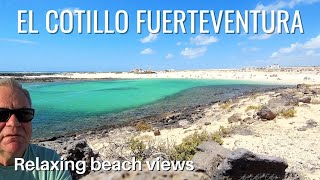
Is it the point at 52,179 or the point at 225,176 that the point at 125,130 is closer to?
the point at 225,176

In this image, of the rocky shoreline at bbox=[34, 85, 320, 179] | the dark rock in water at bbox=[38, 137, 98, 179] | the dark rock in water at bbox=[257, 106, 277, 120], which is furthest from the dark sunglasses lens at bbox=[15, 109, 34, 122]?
the dark rock in water at bbox=[257, 106, 277, 120]


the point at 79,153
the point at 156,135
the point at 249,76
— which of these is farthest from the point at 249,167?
the point at 249,76

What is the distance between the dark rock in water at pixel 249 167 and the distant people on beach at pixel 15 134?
13.4 feet

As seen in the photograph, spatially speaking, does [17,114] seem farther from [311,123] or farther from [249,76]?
[249,76]

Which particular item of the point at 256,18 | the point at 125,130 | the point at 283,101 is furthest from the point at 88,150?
the point at 283,101

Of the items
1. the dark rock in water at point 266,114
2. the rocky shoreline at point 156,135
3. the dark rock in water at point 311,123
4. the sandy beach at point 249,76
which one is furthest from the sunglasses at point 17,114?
the sandy beach at point 249,76

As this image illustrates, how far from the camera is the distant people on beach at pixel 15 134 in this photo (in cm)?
221

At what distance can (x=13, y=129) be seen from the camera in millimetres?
2229

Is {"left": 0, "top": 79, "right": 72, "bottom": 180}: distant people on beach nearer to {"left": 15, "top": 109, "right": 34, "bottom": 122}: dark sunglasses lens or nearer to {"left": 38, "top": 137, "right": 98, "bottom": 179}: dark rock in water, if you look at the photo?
{"left": 15, "top": 109, "right": 34, "bottom": 122}: dark sunglasses lens

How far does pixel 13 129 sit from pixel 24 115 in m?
0.10

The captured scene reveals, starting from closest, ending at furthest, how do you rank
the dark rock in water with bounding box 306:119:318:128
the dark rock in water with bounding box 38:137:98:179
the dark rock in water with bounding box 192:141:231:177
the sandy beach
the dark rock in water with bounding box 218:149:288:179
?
the dark rock in water with bounding box 218:149:288:179
the dark rock in water with bounding box 38:137:98:179
the dark rock in water with bounding box 192:141:231:177
the dark rock in water with bounding box 306:119:318:128
the sandy beach

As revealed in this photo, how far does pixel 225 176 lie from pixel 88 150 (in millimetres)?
2329

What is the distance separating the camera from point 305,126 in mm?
14195

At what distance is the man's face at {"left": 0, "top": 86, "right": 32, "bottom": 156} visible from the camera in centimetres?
220
